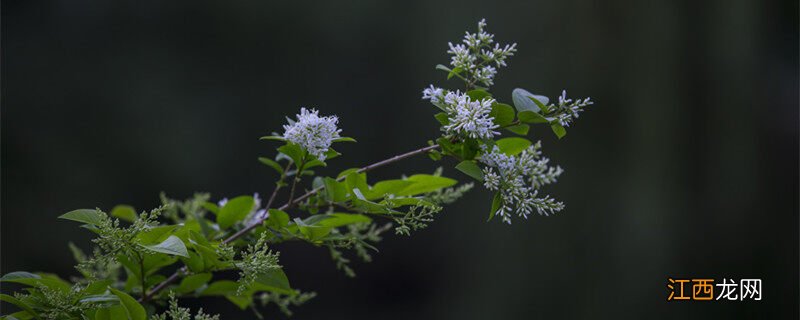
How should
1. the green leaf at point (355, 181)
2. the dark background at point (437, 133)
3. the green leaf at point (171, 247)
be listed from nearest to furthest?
the green leaf at point (171, 247) < the green leaf at point (355, 181) < the dark background at point (437, 133)

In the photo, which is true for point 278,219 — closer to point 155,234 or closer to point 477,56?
point 155,234

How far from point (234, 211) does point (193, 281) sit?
75mm

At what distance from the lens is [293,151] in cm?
52

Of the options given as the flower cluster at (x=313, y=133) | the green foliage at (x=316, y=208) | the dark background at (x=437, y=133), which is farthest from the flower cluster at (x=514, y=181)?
the dark background at (x=437, y=133)

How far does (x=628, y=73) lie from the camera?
6.59ft

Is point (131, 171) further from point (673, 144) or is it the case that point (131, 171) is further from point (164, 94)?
point (673, 144)

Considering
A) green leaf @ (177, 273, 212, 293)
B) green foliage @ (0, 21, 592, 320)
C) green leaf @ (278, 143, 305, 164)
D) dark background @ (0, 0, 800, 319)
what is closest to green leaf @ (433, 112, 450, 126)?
green foliage @ (0, 21, 592, 320)

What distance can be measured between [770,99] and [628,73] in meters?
0.39

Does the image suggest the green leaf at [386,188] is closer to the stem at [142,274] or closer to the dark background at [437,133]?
the stem at [142,274]

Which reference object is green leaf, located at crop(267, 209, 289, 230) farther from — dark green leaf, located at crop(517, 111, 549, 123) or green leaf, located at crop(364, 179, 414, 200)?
dark green leaf, located at crop(517, 111, 549, 123)

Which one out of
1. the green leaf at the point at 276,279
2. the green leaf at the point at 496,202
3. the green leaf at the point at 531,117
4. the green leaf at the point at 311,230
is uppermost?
the green leaf at the point at 531,117

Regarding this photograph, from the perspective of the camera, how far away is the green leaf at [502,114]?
501 mm

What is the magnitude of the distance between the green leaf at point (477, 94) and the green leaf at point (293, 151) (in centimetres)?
13

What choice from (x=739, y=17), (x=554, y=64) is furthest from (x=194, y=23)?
(x=739, y=17)
